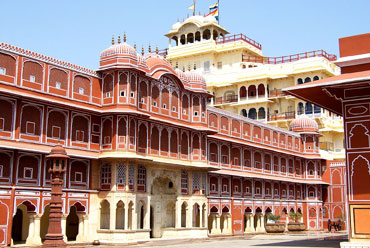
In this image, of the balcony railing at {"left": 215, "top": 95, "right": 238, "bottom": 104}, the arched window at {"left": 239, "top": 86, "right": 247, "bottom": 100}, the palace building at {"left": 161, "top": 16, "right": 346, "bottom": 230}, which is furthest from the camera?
the balcony railing at {"left": 215, "top": 95, "right": 238, "bottom": 104}

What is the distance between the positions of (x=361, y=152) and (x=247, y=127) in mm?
25096

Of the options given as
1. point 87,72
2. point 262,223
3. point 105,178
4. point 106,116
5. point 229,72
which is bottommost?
point 262,223

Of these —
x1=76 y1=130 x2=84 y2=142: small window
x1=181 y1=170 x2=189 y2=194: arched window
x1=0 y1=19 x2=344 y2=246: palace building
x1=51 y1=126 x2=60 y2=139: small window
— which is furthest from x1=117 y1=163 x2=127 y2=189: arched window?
x1=181 y1=170 x2=189 y2=194: arched window

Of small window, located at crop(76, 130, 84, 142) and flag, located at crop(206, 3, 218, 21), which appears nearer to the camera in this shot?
small window, located at crop(76, 130, 84, 142)

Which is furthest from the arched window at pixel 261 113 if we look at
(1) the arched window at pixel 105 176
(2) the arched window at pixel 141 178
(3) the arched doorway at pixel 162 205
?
(1) the arched window at pixel 105 176

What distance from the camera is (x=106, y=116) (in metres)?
30.7

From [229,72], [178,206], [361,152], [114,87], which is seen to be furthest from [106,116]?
[229,72]

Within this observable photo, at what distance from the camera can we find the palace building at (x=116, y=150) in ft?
86.7

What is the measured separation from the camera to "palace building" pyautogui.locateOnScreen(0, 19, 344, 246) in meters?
26.4

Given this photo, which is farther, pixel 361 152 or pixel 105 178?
pixel 105 178

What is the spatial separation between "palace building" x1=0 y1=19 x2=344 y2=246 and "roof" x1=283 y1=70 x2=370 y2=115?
11190 millimetres

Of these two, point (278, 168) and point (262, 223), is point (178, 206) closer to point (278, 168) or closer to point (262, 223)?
point (262, 223)

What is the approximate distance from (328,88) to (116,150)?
13.6 metres

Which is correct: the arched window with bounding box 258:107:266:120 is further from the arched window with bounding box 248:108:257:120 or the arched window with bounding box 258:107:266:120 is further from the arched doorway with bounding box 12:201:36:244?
the arched doorway with bounding box 12:201:36:244
